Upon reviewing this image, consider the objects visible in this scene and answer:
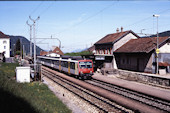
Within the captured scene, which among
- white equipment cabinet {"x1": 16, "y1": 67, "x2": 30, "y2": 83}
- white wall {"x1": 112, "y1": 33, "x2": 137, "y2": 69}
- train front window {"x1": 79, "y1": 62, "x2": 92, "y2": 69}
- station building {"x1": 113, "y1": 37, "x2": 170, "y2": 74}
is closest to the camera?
white equipment cabinet {"x1": 16, "y1": 67, "x2": 30, "y2": 83}

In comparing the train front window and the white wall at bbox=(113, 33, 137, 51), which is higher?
the white wall at bbox=(113, 33, 137, 51)

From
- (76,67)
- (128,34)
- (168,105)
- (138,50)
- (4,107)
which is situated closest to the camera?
(4,107)

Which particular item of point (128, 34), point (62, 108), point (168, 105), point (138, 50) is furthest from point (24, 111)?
point (128, 34)

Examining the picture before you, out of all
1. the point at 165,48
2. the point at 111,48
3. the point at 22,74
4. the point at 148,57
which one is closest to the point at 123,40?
the point at 111,48

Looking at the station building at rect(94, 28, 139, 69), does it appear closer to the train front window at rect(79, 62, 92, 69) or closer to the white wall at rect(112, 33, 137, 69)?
the white wall at rect(112, 33, 137, 69)

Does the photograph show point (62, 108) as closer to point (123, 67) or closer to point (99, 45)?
point (123, 67)

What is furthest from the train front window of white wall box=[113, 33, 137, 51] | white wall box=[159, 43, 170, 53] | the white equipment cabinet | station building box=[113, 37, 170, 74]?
white wall box=[113, 33, 137, 51]

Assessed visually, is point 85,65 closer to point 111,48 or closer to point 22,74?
point 22,74

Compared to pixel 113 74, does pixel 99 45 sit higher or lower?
higher

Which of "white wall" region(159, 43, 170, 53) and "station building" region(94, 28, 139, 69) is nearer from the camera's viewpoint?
"white wall" region(159, 43, 170, 53)

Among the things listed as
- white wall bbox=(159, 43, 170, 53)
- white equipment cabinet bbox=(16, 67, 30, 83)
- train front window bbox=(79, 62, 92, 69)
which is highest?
white wall bbox=(159, 43, 170, 53)

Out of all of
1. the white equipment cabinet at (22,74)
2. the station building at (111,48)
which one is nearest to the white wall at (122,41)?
the station building at (111,48)

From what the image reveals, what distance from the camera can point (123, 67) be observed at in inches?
1267

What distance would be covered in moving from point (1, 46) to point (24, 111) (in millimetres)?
67029
